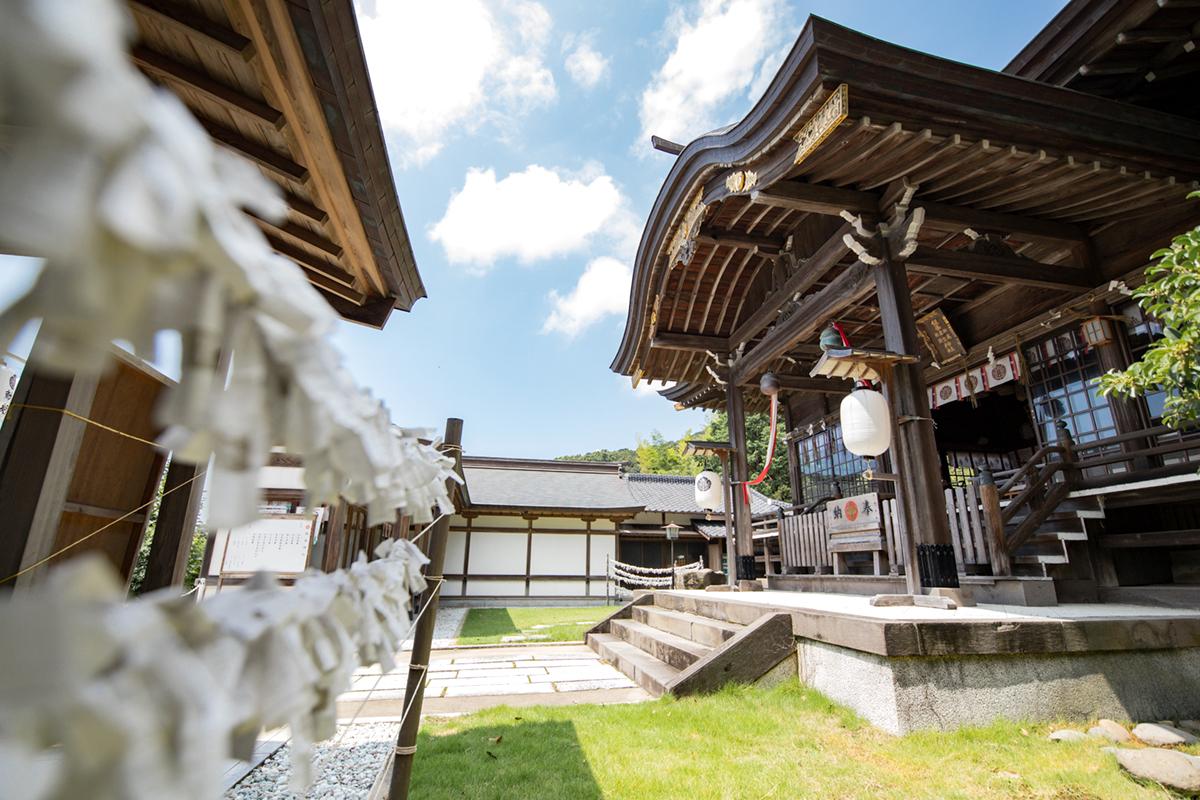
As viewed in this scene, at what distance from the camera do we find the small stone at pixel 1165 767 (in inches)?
92.4

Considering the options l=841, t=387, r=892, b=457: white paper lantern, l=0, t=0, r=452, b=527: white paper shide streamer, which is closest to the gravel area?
l=0, t=0, r=452, b=527: white paper shide streamer

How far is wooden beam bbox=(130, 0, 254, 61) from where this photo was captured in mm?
1739

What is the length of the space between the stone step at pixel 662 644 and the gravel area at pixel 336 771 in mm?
2248

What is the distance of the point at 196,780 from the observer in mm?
357

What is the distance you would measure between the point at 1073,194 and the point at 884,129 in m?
2.32

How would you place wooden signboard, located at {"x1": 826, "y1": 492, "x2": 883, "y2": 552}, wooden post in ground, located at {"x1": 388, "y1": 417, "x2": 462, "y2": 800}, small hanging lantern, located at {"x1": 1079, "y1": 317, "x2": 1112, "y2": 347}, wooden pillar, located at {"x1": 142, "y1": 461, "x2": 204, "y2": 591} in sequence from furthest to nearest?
wooden signboard, located at {"x1": 826, "y1": 492, "x2": 883, "y2": 552}
small hanging lantern, located at {"x1": 1079, "y1": 317, "x2": 1112, "y2": 347}
wooden pillar, located at {"x1": 142, "y1": 461, "x2": 204, "y2": 591}
wooden post in ground, located at {"x1": 388, "y1": 417, "x2": 462, "y2": 800}

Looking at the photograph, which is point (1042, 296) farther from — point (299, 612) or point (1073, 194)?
point (299, 612)

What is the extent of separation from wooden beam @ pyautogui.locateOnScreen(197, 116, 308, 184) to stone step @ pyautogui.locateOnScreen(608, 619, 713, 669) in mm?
4096

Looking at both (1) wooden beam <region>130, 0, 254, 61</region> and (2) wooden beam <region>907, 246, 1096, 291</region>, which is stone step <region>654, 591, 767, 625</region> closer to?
(2) wooden beam <region>907, 246, 1096, 291</region>

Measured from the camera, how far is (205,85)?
199 cm

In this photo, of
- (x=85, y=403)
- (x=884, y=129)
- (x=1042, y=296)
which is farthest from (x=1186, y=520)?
(x=85, y=403)

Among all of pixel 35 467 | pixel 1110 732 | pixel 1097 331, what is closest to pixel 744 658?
pixel 1110 732

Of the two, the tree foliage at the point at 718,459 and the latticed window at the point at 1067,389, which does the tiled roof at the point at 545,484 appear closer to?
the tree foliage at the point at 718,459

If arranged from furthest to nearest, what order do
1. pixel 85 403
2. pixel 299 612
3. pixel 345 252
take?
pixel 345 252 < pixel 85 403 < pixel 299 612
